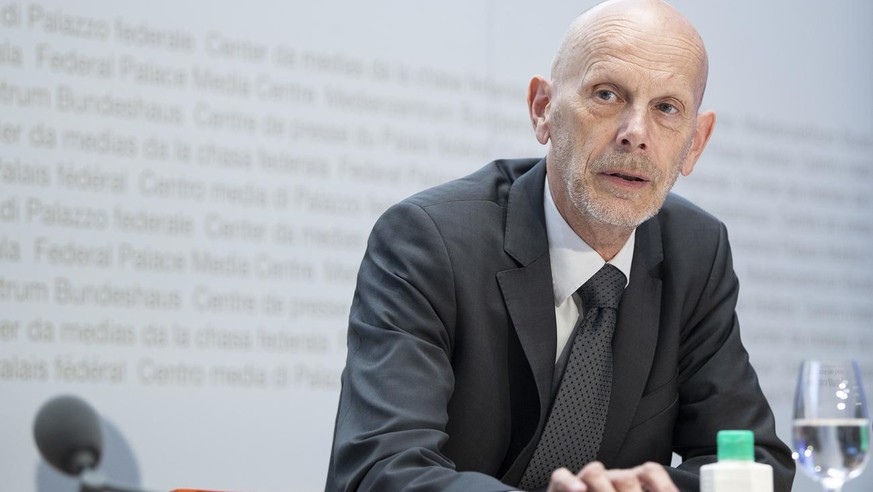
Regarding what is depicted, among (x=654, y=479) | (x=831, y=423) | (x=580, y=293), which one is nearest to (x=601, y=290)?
(x=580, y=293)

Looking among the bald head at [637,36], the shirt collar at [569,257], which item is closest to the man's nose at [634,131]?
the bald head at [637,36]

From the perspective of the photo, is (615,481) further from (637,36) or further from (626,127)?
(637,36)

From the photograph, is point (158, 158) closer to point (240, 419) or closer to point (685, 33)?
point (240, 419)

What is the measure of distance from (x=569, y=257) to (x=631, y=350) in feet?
0.73

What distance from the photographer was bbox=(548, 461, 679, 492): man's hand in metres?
1.41

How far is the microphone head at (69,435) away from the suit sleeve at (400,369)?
413 mm

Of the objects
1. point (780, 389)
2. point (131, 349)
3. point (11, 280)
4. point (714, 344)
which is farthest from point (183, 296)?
point (780, 389)

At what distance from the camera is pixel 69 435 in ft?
6.26

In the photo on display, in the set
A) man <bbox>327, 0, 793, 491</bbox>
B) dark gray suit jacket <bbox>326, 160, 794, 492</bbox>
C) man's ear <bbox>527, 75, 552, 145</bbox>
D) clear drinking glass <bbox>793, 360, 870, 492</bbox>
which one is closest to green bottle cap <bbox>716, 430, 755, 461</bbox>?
clear drinking glass <bbox>793, 360, 870, 492</bbox>

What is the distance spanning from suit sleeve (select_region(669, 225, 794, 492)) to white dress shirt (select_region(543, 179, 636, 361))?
0.70ft

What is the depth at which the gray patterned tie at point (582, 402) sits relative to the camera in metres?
2.25

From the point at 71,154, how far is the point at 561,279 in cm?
177

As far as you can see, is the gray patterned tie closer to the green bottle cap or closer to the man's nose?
the man's nose

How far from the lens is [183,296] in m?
3.65
